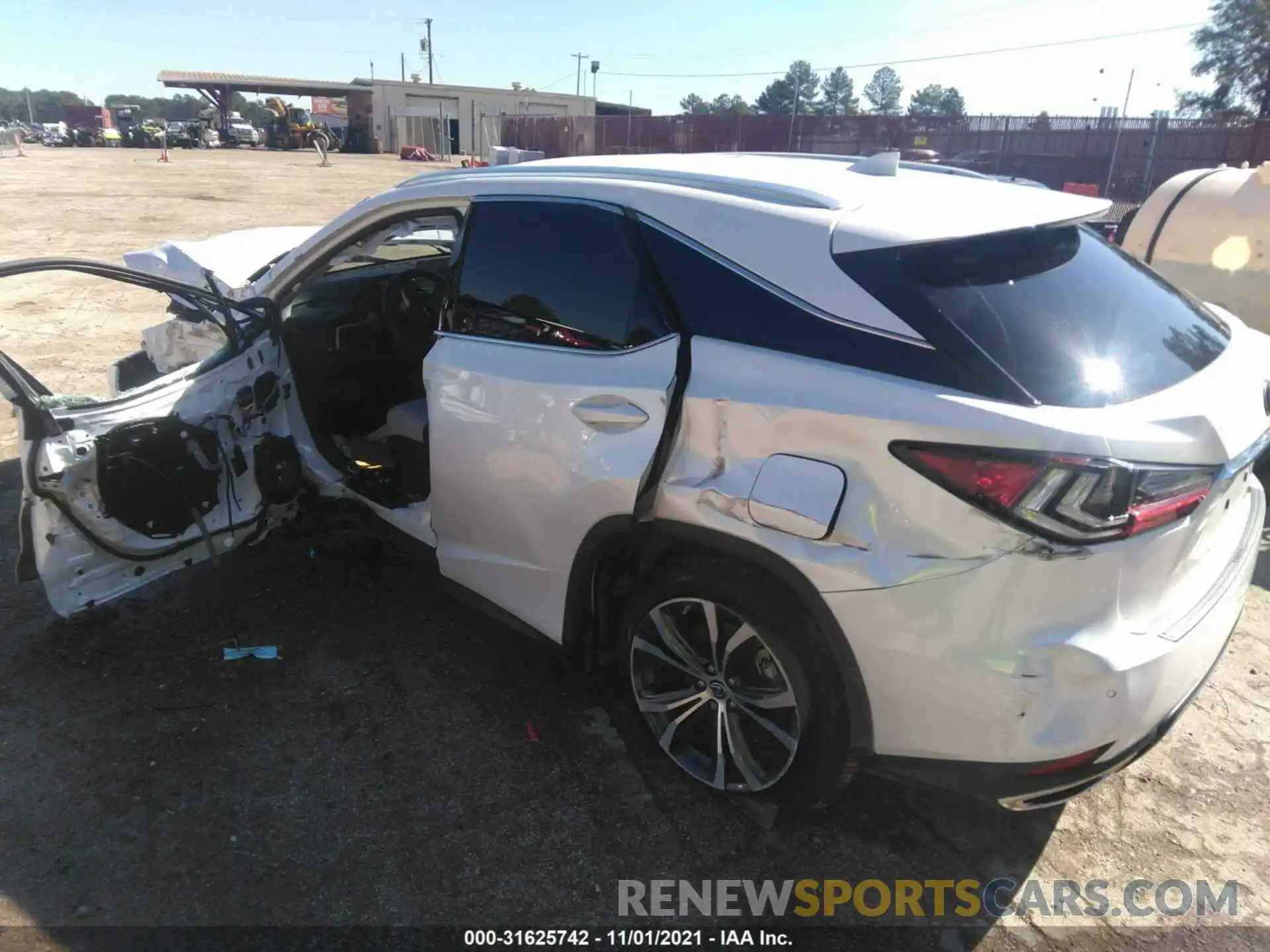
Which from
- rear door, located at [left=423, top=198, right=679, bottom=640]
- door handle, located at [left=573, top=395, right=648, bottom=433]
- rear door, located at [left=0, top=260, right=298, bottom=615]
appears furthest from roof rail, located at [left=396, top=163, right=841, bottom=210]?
rear door, located at [left=0, top=260, right=298, bottom=615]

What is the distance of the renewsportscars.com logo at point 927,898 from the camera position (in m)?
2.33

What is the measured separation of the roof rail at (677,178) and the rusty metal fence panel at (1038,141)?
1483 centimetres

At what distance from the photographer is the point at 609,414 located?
249 cm

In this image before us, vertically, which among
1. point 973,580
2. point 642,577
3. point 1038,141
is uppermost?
point 1038,141

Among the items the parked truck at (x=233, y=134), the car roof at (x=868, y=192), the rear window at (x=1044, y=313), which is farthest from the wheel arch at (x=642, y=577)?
the parked truck at (x=233, y=134)

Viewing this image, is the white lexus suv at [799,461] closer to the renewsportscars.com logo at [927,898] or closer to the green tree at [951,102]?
the renewsportscars.com logo at [927,898]

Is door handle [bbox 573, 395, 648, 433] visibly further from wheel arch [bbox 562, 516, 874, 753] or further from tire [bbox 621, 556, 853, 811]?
tire [bbox 621, 556, 853, 811]

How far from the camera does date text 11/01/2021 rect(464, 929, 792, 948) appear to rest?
88.0 inches

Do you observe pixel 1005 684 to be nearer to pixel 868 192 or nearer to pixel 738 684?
pixel 738 684

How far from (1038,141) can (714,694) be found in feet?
68.0

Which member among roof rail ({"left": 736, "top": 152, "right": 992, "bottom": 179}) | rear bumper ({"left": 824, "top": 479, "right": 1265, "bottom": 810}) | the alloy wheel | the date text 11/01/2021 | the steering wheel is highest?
roof rail ({"left": 736, "top": 152, "right": 992, "bottom": 179})

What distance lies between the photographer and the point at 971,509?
1906 millimetres

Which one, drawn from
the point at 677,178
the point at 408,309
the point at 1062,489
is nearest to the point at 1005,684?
the point at 1062,489

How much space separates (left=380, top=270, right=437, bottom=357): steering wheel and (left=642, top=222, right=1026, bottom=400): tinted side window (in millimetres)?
1922
